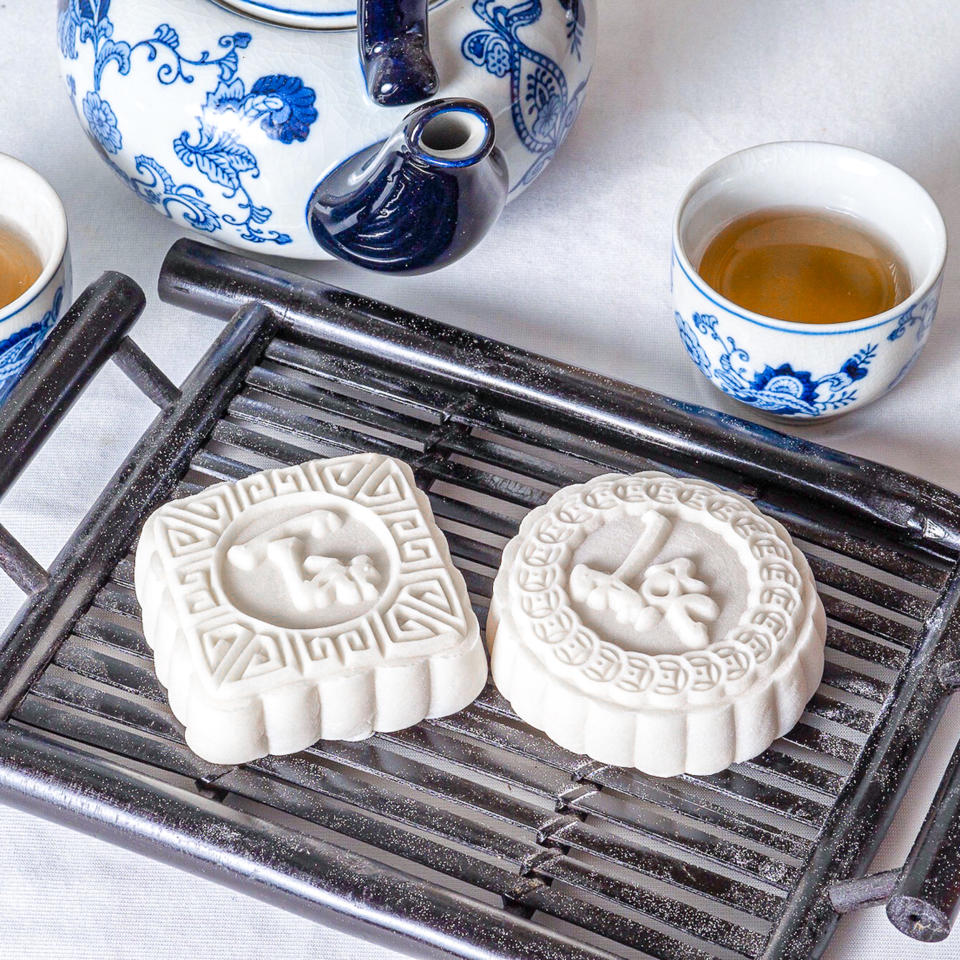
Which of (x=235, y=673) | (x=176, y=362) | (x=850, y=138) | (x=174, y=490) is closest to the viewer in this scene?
(x=235, y=673)

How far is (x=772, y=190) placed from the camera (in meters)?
0.81

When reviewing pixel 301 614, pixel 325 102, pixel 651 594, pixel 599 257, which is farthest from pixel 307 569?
pixel 599 257

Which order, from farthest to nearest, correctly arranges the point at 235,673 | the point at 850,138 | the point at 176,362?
the point at 850,138
the point at 176,362
the point at 235,673

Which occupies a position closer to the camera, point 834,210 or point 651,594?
point 651,594

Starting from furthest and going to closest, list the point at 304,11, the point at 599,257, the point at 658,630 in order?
1. the point at 599,257
2. the point at 304,11
3. the point at 658,630

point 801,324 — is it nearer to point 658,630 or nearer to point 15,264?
point 658,630

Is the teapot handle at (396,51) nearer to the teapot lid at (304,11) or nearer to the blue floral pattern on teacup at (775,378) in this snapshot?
the teapot lid at (304,11)

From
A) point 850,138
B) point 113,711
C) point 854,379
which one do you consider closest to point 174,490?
point 113,711

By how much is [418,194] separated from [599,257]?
25 cm

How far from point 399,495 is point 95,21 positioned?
323 millimetres

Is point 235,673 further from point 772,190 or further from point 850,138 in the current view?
point 850,138

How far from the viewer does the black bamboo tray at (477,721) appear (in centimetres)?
59

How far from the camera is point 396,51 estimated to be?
700mm

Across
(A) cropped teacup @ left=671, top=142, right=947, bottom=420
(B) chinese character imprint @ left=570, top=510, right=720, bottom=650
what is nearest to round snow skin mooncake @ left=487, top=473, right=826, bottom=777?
(B) chinese character imprint @ left=570, top=510, right=720, bottom=650
